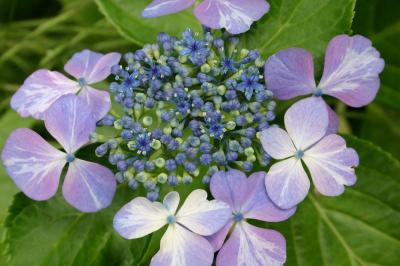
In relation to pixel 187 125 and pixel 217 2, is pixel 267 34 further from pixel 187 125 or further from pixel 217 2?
pixel 187 125

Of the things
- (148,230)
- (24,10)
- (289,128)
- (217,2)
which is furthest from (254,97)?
(24,10)

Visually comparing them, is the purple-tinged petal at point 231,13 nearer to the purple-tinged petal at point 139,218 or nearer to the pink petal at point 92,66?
the pink petal at point 92,66

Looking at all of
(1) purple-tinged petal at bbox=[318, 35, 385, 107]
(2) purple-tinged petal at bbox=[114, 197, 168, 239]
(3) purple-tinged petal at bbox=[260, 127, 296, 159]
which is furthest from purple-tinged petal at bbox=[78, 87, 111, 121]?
(1) purple-tinged petal at bbox=[318, 35, 385, 107]

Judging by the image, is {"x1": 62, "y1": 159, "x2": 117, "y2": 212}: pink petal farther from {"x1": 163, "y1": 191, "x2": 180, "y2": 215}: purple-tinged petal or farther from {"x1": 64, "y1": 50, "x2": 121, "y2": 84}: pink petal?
{"x1": 64, "y1": 50, "x2": 121, "y2": 84}: pink petal

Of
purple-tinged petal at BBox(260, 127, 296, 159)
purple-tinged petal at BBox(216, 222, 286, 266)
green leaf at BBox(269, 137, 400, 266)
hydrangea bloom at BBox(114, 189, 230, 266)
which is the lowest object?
green leaf at BBox(269, 137, 400, 266)

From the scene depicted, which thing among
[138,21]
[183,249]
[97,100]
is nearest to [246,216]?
Result: [183,249]
